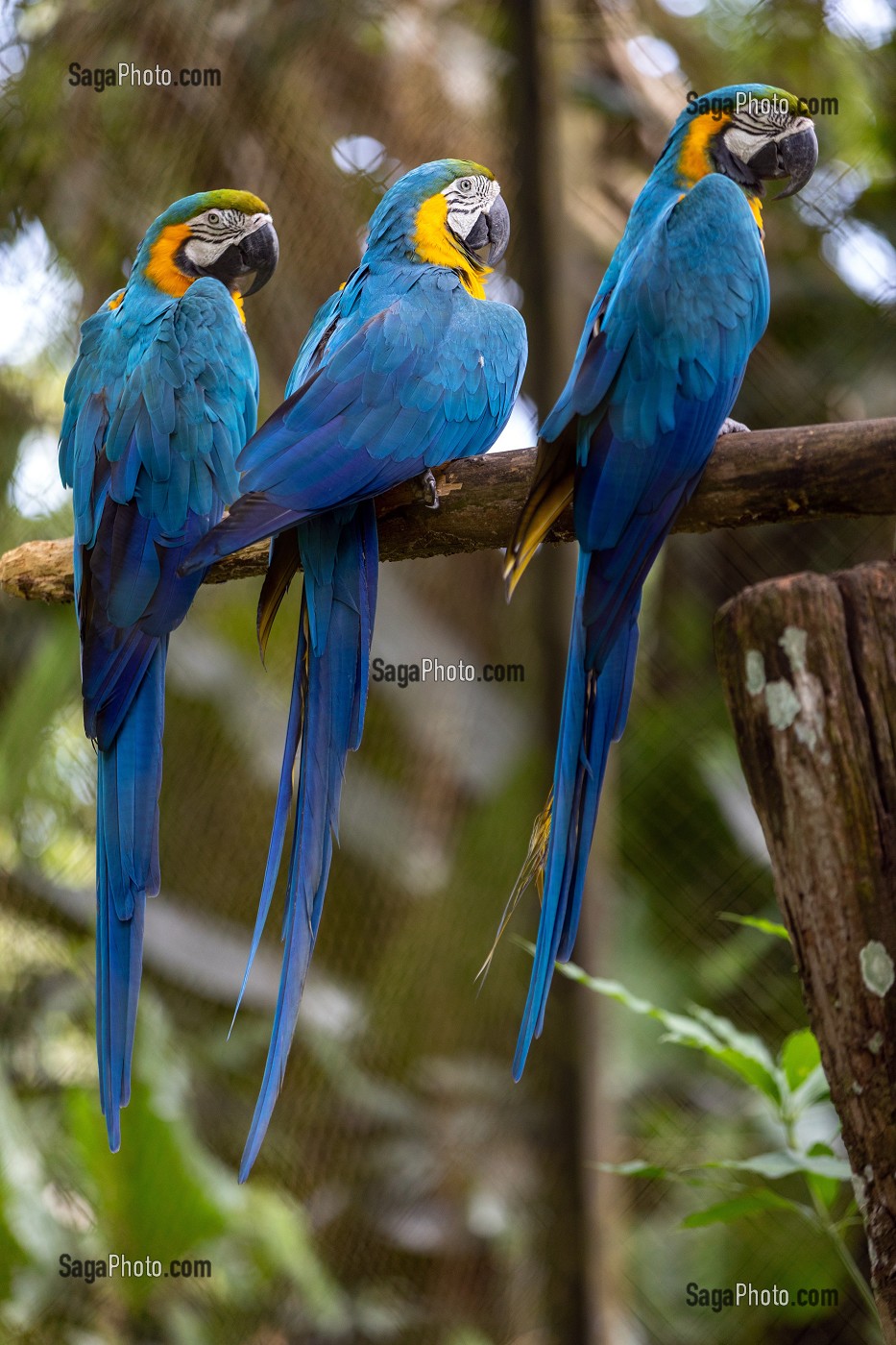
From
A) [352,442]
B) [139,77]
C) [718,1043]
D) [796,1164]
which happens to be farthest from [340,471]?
[139,77]

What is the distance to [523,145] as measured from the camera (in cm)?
129

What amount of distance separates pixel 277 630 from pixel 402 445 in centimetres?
66

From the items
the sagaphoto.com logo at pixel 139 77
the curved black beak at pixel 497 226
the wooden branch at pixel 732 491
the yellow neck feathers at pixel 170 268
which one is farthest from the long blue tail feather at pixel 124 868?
the sagaphoto.com logo at pixel 139 77

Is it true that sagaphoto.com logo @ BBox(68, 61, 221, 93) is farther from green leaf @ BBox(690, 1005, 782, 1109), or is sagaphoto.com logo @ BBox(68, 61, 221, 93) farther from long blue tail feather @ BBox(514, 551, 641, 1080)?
green leaf @ BBox(690, 1005, 782, 1109)

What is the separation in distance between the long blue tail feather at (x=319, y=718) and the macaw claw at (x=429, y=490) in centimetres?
5

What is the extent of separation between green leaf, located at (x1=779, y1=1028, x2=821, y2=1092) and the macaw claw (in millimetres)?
590

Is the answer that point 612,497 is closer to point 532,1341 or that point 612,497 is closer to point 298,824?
point 298,824

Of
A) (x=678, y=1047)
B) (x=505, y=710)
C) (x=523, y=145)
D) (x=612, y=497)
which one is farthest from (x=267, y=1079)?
(x=523, y=145)

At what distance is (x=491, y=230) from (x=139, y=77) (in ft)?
2.30

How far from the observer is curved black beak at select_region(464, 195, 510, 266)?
0.98m

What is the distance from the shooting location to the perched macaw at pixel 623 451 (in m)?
0.76

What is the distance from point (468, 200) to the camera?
97cm

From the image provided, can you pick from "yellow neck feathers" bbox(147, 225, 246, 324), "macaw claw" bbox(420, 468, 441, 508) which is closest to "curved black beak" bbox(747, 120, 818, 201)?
"macaw claw" bbox(420, 468, 441, 508)

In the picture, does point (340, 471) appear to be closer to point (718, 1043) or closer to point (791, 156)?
point (791, 156)
